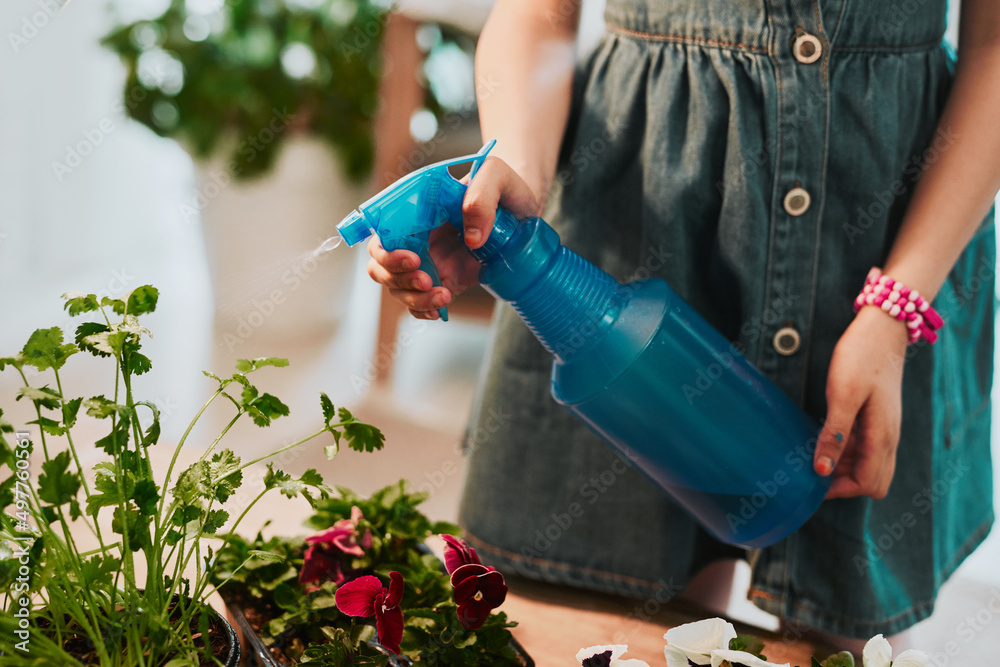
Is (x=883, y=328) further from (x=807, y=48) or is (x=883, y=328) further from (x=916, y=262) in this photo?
(x=807, y=48)

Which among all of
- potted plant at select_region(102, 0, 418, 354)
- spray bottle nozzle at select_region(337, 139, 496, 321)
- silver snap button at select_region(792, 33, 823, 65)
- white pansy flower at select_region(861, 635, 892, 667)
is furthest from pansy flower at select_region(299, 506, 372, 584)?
potted plant at select_region(102, 0, 418, 354)

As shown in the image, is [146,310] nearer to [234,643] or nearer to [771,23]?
[234,643]

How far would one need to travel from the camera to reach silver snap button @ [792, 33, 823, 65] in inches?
25.9

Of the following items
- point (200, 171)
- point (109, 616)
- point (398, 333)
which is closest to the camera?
point (109, 616)

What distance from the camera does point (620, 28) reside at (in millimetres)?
736

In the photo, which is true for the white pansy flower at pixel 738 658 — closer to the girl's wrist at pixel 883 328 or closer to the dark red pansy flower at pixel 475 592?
the dark red pansy flower at pixel 475 592

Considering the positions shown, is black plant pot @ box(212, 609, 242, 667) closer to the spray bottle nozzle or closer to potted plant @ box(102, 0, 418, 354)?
the spray bottle nozzle

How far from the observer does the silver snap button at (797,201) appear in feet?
2.23

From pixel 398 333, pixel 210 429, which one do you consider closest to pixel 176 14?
pixel 398 333

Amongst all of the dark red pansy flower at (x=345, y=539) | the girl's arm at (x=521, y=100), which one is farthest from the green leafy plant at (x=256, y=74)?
the dark red pansy flower at (x=345, y=539)

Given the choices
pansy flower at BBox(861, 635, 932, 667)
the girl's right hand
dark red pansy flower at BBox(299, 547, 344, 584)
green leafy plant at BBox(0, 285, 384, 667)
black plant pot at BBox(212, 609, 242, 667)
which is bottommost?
dark red pansy flower at BBox(299, 547, 344, 584)

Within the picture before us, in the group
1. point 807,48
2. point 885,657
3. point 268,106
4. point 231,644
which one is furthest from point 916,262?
point 268,106

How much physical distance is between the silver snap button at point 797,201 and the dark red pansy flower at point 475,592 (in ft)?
1.32

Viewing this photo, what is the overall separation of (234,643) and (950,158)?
2.05 feet
